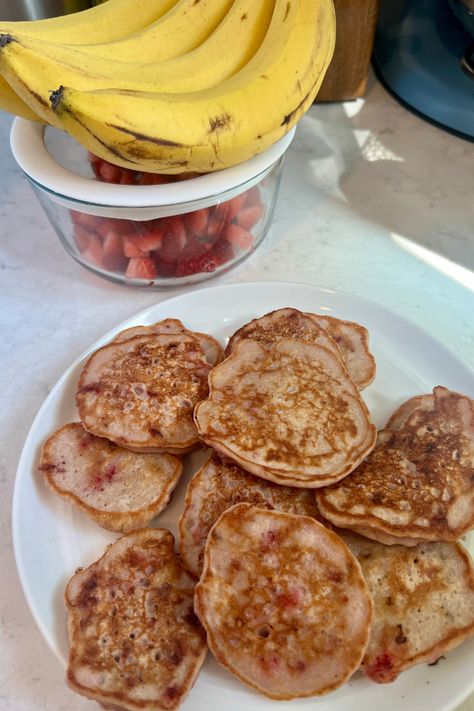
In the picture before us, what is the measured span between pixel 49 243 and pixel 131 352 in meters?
0.62

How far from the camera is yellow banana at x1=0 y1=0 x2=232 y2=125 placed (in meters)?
1.01

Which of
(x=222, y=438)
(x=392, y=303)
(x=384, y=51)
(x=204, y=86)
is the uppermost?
(x=204, y=86)

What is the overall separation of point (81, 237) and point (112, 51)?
0.43 m

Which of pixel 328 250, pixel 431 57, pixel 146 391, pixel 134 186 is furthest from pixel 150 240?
pixel 431 57

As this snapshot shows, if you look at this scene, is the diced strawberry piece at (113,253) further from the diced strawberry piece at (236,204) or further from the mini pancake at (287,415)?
the mini pancake at (287,415)

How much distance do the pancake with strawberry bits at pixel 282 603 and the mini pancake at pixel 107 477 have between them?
6.5 inches

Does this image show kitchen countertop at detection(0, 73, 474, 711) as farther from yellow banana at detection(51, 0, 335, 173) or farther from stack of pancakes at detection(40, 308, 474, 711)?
yellow banana at detection(51, 0, 335, 173)

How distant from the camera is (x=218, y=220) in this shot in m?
1.39

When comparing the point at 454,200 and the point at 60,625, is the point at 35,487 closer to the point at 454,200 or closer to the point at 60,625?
the point at 60,625

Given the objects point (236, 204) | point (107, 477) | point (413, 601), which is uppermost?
point (236, 204)

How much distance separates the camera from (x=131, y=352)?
4.04 ft

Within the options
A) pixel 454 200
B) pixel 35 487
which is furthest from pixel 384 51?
pixel 35 487

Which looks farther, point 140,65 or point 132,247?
point 132,247

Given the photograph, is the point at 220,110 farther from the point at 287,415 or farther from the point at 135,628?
the point at 135,628
